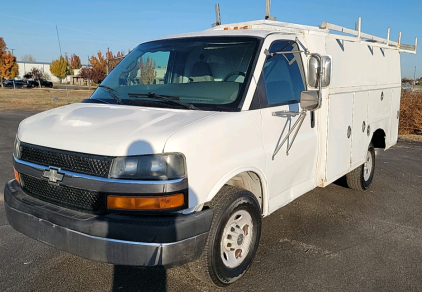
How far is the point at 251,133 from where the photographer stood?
355 cm

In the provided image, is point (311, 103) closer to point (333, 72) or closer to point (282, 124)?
point (282, 124)

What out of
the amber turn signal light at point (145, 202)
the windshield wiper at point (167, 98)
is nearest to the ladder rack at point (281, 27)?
the windshield wiper at point (167, 98)

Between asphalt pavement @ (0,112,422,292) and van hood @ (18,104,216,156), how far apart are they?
4.19 feet

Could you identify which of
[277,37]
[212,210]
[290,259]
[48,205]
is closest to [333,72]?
[277,37]

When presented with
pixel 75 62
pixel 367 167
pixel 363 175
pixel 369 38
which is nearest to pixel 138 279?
pixel 363 175

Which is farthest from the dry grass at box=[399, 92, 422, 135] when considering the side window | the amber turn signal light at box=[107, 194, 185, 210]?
the amber turn signal light at box=[107, 194, 185, 210]

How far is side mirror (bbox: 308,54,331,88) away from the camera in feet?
12.4

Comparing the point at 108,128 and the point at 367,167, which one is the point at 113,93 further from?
the point at 367,167

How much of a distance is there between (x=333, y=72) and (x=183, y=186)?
9.33 ft

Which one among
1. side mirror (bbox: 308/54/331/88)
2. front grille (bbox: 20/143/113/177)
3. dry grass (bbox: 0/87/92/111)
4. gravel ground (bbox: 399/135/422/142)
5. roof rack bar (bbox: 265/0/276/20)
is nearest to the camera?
front grille (bbox: 20/143/113/177)

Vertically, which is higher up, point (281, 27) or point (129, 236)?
point (281, 27)

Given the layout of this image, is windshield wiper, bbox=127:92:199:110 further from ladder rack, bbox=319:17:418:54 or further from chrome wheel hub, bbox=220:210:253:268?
ladder rack, bbox=319:17:418:54

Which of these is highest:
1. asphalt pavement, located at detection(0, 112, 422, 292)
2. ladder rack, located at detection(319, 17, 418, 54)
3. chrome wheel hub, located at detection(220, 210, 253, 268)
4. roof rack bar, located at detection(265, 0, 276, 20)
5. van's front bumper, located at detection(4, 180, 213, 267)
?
roof rack bar, located at detection(265, 0, 276, 20)

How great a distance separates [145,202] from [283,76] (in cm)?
214
